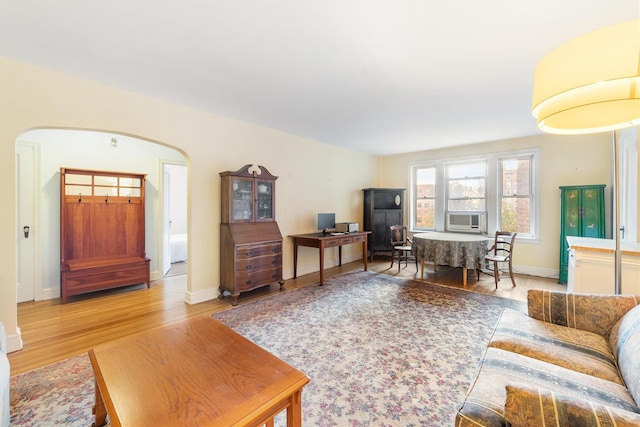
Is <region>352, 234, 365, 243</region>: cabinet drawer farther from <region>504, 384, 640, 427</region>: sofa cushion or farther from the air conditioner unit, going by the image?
<region>504, 384, 640, 427</region>: sofa cushion

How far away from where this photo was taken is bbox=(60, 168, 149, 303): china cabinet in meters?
3.60

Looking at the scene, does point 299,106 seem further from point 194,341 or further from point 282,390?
point 282,390

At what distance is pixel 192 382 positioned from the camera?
1226 millimetres

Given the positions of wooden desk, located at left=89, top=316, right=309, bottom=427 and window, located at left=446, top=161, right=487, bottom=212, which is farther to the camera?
window, located at left=446, top=161, right=487, bottom=212

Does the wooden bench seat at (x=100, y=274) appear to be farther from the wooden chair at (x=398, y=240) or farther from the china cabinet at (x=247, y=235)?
the wooden chair at (x=398, y=240)

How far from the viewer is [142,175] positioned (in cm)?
424

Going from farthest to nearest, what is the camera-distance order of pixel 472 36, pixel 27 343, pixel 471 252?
pixel 471 252 < pixel 27 343 < pixel 472 36

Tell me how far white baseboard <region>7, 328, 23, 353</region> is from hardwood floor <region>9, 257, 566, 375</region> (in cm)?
5

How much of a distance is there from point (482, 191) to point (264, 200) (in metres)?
4.42

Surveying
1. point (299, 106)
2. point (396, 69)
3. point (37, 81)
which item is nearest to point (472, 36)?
point (396, 69)

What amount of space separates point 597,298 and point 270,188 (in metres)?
3.63

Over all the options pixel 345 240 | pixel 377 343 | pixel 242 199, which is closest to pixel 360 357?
pixel 377 343

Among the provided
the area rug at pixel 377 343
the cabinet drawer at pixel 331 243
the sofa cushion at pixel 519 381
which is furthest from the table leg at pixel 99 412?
the cabinet drawer at pixel 331 243

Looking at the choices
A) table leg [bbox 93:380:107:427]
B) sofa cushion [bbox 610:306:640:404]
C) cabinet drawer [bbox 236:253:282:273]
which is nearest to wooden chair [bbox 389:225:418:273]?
cabinet drawer [bbox 236:253:282:273]
